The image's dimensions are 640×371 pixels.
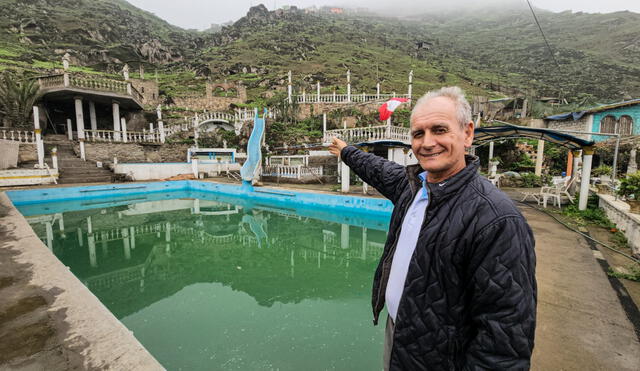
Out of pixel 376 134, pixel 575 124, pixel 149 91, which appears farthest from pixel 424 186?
pixel 149 91

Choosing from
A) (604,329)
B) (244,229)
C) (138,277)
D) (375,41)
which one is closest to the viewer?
(604,329)

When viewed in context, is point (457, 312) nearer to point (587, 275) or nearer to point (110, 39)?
point (587, 275)

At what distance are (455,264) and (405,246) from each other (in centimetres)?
22

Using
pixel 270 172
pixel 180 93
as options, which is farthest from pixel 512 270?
pixel 180 93

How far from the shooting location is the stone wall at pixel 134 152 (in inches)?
617

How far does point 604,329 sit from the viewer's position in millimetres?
2324

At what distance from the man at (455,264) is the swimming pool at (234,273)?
211 centimetres

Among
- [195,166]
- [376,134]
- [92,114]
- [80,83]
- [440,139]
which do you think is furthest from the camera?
[92,114]

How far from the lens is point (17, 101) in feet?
48.9

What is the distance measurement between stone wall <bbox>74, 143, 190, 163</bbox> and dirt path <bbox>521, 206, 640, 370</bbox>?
19584 millimetres

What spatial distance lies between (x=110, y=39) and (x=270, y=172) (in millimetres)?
52521

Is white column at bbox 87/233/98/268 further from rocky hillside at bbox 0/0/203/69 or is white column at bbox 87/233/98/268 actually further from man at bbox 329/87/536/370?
rocky hillside at bbox 0/0/203/69

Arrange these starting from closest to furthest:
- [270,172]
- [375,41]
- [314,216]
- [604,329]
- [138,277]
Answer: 1. [604,329]
2. [138,277]
3. [314,216]
4. [270,172]
5. [375,41]

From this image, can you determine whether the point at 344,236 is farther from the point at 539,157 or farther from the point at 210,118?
the point at 210,118
